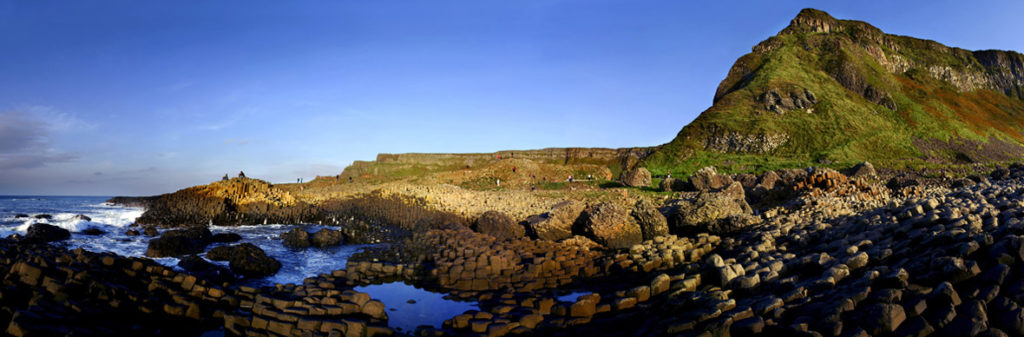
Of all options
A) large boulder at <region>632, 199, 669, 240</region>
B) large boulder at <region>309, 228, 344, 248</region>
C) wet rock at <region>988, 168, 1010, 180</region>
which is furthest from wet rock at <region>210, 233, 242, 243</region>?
wet rock at <region>988, 168, 1010, 180</region>

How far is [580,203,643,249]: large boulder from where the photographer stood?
12.6 metres

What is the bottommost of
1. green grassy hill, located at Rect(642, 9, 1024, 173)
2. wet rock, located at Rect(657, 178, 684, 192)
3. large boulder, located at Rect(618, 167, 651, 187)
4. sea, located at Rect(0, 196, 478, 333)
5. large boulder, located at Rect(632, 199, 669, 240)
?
sea, located at Rect(0, 196, 478, 333)

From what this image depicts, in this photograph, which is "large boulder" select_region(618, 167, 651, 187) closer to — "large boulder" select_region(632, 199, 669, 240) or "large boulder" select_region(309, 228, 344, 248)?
"large boulder" select_region(632, 199, 669, 240)

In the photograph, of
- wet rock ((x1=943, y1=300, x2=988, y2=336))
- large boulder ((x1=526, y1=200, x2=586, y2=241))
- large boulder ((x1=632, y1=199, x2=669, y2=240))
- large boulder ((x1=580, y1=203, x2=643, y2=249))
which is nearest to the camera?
wet rock ((x1=943, y1=300, x2=988, y2=336))

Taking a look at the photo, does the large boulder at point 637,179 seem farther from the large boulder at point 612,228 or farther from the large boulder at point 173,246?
the large boulder at point 173,246

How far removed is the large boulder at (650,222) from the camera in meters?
13.2

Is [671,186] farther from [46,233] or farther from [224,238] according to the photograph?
[46,233]

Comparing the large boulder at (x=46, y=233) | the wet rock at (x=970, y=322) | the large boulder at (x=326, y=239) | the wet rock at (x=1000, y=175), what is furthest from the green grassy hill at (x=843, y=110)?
the large boulder at (x=46, y=233)

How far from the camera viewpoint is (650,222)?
43.6ft

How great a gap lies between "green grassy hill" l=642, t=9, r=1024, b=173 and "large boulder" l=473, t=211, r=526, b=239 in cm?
3494

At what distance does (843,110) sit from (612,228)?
65.6 metres

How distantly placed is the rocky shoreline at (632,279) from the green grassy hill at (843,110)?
35514mm

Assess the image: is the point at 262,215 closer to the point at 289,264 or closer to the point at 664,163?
the point at 289,264

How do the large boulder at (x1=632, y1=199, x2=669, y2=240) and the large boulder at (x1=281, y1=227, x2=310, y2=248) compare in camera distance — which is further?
the large boulder at (x1=281, y1=227, x2=310, y2=248)
